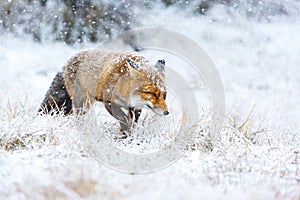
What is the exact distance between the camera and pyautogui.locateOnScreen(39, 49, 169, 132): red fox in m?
4.40

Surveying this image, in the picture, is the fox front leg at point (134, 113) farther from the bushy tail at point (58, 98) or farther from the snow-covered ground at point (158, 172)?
the bushy tail at point (58, 98)

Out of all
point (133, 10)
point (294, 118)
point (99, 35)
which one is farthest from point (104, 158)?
point (133, 10)

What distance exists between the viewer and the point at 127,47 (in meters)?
10.7

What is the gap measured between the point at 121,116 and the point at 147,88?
0.49 meters

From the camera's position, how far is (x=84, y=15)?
441 inches

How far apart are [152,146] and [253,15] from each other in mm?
8929

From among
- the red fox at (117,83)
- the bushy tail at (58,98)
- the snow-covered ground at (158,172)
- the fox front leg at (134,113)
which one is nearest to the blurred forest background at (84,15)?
the snow-covered ground at (158,172)

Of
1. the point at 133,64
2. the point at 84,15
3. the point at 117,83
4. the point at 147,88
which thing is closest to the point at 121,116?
the point at 117,83

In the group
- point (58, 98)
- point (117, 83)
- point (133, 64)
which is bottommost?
point (58, 98)

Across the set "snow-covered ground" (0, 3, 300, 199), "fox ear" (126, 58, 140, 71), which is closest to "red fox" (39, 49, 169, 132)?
"fox ear" (126, 58, 140, 71)

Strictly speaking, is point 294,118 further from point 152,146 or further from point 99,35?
point 99,35

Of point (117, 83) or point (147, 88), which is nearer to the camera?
point (147, 88)

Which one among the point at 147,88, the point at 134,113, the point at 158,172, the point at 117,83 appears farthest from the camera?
the point at 134,113

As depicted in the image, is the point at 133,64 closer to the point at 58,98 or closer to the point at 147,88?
the point at 147,88
